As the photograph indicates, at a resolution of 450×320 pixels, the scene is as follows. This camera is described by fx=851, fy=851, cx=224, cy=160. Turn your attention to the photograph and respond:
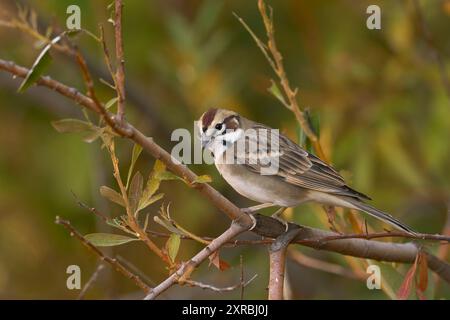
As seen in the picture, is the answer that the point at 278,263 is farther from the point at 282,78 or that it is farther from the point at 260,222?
the point at 282,78

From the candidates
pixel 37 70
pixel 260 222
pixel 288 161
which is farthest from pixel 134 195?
pixel 288 161

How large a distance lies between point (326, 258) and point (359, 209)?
2.05 m

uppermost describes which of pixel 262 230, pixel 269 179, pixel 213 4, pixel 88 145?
pixel 213 4

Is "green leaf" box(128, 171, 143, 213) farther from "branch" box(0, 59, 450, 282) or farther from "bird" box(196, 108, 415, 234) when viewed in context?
"bird" box(196, 108, 415, 234)

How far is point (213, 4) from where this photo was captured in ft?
15.5

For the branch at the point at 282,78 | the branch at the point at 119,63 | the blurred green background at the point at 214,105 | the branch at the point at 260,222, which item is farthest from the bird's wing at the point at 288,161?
the branch at the point at 119,63

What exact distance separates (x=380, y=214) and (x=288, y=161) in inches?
20.2

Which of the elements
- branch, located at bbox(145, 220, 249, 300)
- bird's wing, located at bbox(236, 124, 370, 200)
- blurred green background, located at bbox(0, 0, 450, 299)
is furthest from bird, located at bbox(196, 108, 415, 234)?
blurred green background, located at bbox(0, 0, 450, 299)

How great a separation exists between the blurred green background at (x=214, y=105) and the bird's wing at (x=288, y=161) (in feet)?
3.48

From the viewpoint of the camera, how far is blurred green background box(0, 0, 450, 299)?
14.4 feet

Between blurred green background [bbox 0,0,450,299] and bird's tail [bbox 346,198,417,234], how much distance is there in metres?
1.33

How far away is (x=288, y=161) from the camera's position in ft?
10.6

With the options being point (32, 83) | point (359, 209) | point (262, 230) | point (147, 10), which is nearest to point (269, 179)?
point (359, 209)

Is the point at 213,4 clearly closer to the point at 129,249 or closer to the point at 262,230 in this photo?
the point at 129,249
